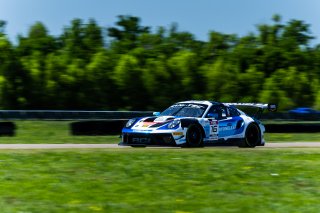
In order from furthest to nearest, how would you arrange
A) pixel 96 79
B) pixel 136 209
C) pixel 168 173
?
pixel 96 79 < pixel 168 173 < pixel 136 209

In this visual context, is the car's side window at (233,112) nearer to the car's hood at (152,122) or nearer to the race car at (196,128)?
the race car at (196,128)

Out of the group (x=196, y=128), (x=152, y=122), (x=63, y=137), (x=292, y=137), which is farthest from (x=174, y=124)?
(x=292, y=137)

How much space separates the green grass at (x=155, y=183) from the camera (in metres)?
8.09

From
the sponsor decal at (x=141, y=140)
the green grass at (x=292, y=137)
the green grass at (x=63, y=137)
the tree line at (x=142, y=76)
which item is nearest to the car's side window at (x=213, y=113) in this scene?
the sponsor decal at (x=141, y=140)

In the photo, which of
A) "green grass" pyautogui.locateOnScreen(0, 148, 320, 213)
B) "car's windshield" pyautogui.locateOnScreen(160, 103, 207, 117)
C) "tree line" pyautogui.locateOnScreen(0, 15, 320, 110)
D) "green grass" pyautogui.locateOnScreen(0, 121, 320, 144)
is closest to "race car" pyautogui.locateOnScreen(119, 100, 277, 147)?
"car's windshield" pyautogui.locateOnScreen(160, 103, 207, 117)

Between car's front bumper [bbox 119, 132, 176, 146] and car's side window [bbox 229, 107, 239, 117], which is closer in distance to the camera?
car's front bumper [bbox 119, 132, 176, 146]

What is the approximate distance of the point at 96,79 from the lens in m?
61.8

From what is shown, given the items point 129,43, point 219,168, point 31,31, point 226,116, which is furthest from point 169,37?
point 219,168

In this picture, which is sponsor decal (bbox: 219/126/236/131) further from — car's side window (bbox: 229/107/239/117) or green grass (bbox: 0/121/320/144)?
green grass (bbox: 0/121/320/144)

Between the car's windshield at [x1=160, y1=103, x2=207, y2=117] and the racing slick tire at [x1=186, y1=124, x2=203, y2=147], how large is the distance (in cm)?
47

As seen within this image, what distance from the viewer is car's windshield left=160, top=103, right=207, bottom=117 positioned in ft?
58.4

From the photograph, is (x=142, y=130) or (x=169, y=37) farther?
(x=169, y=37)

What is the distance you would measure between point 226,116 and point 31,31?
61042 mm

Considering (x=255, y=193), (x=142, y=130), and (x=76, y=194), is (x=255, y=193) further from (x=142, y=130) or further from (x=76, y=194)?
(x=142, y=130)
